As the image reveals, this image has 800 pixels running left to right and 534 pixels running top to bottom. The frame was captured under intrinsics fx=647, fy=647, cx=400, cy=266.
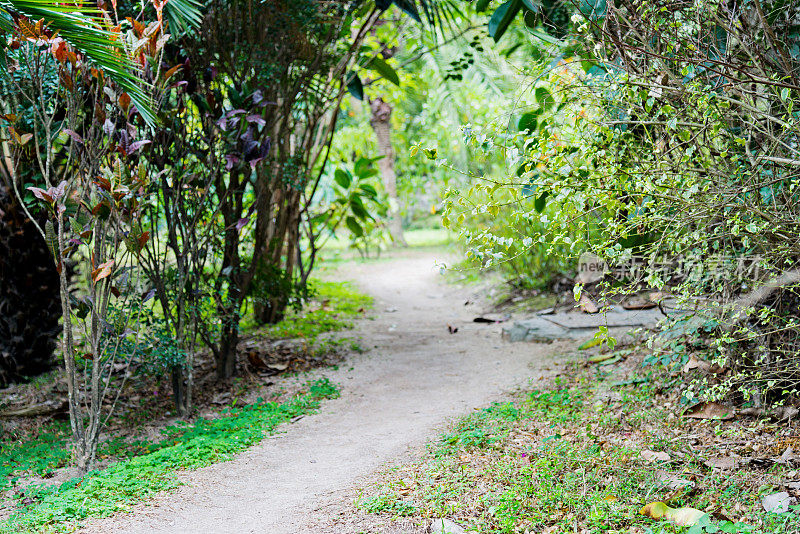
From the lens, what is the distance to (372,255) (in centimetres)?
1439

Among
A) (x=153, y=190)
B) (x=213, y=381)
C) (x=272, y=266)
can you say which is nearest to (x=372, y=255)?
(x=272, y=266)

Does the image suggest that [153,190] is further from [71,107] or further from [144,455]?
[144,455]

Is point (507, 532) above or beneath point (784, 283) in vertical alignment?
beneath

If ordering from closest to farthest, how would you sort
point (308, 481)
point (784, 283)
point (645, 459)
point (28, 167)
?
point (784, 283) < point (645, 459) < point (308, 481) < point (28, 167)

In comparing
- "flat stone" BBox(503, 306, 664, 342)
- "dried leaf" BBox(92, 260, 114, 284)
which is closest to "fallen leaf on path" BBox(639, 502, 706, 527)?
"flat stone" BBox(503, 306, 664, 342)

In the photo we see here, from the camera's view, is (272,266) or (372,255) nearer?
(272,266)

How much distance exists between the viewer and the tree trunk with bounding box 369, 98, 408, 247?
48.7ft

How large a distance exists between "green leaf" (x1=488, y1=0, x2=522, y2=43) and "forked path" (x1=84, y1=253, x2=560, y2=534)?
2.73m

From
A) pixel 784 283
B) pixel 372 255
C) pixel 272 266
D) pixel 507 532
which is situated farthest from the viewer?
pixel 372 255

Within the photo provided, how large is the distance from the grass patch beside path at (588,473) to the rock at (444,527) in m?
0.04

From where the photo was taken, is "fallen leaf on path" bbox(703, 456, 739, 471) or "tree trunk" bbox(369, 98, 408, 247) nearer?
"fallen leaf on path" bbox(703, 456, 739, 471)

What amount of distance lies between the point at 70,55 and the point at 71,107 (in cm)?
35

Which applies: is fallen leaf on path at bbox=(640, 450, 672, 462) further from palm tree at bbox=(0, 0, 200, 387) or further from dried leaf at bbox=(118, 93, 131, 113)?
palm tree at bbox=(0, 0, 200, 387)

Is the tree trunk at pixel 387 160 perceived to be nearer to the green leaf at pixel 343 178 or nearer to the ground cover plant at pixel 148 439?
the green leaf at pixel 343 178
